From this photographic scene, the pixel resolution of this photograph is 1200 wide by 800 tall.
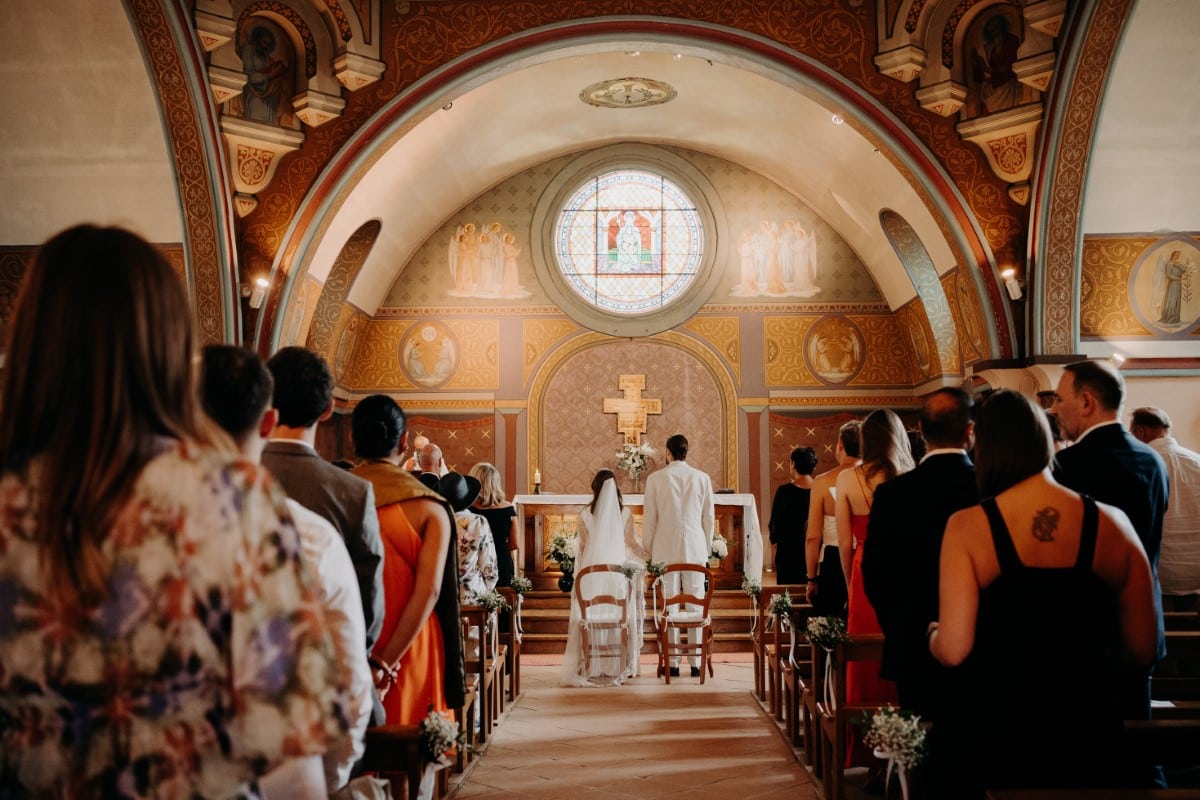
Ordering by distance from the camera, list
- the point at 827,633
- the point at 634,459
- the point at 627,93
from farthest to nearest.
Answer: the point at 634,459
the point at 627,93
the point at 827,633

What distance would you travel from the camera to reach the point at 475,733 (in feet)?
18.7

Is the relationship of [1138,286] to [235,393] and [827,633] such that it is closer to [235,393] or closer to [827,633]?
[827,633]

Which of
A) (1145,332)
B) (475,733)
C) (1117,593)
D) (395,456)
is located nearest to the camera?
(1117,593)

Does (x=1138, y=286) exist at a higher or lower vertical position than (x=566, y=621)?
higher

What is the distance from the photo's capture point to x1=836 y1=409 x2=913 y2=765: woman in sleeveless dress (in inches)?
171

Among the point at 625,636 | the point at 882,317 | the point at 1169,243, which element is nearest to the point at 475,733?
the point at 625,636

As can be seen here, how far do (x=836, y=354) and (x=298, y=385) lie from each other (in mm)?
13164

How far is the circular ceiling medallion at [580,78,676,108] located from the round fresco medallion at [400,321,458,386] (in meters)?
3.88

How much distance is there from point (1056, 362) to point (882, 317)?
203 inches

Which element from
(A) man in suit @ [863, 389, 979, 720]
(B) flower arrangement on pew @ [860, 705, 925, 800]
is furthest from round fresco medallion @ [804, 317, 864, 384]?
(B) flower arrangement on pew @ [860, 705, 925, 800]

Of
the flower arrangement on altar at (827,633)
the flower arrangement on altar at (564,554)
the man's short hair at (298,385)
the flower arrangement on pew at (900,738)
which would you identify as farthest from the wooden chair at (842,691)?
the flower arrangement on altar at (564,554)

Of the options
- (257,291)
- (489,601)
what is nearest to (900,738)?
A: (489,601)

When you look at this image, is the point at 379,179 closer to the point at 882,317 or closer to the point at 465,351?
the point at 465,351

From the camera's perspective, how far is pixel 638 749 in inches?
232
